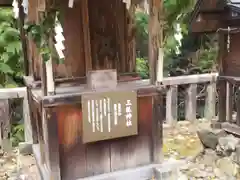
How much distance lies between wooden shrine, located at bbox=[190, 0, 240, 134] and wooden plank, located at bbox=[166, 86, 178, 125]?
938 millimetres

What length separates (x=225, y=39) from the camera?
16.5ft

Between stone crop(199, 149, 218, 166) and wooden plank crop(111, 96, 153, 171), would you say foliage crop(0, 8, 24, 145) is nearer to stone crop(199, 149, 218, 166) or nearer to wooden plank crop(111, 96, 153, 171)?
wooden plank crop(111, 96, 153, 171)

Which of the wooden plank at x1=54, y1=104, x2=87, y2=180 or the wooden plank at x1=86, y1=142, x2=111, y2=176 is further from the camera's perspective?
the wooden plank at x1=86, y1=142, x2=111, y2=176

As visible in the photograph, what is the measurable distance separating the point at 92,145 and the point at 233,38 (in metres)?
2.93

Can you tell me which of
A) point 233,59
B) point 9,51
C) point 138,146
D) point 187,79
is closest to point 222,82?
point 233,59

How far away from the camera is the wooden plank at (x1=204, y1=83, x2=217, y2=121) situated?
6.25 m

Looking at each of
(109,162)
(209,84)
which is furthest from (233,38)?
(109,162)

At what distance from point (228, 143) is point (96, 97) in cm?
214

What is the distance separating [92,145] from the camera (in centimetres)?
357

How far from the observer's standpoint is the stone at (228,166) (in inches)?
157

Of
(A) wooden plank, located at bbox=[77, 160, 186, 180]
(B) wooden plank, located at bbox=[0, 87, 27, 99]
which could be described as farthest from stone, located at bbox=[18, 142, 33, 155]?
(A) wooden plank, located at bbox=[77, 160, 186, 180]

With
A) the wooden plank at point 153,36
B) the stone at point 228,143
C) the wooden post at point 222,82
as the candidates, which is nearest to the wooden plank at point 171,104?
the wooden post at point 222,82

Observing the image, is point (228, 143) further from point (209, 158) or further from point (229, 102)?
point (229, 102)

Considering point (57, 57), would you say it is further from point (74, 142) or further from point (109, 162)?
point (109, 162)
